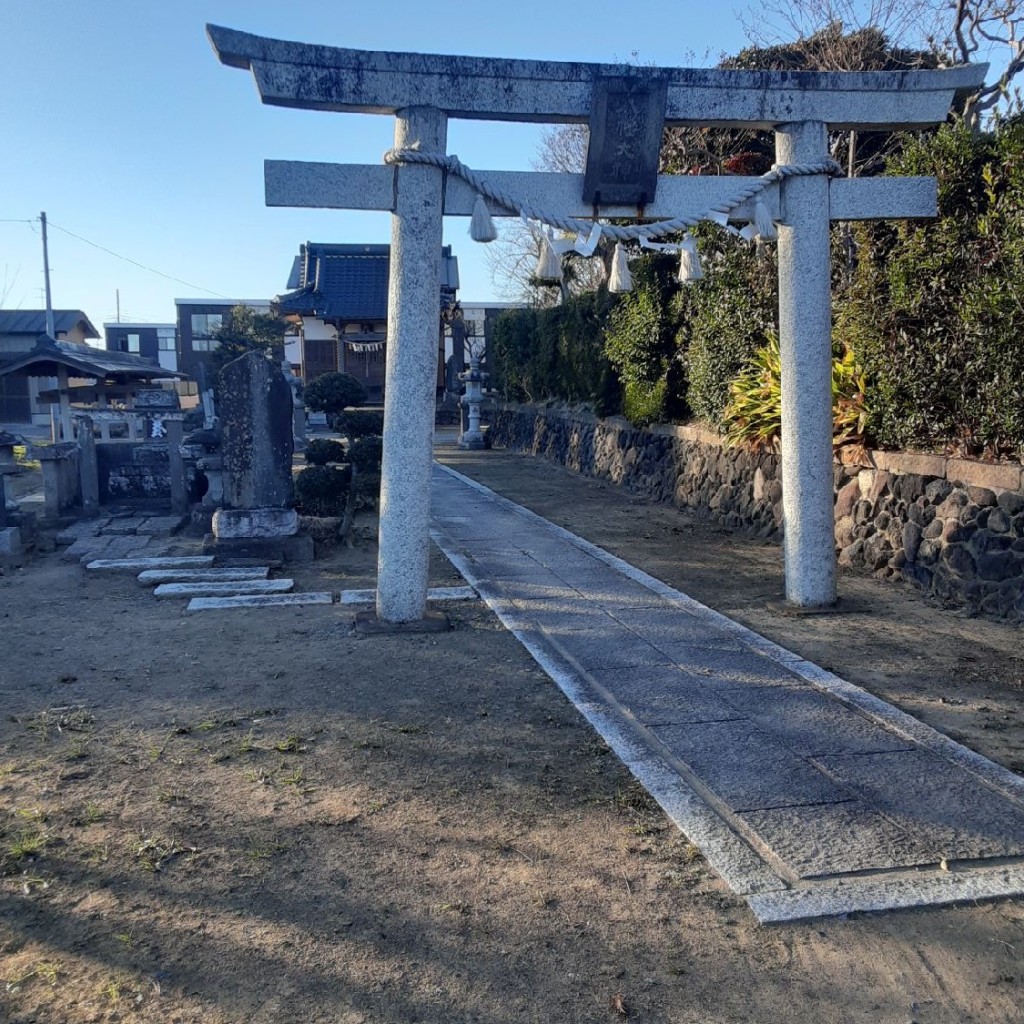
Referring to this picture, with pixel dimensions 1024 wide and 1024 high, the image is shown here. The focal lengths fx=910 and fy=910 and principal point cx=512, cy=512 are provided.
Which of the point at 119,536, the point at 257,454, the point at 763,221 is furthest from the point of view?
the point at 119,536

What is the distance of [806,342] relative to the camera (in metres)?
6.09

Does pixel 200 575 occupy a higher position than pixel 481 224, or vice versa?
pixel 481 224

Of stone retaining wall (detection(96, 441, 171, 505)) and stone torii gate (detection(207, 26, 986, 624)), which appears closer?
stone torii gate (detection(207, 26, 986, 624))

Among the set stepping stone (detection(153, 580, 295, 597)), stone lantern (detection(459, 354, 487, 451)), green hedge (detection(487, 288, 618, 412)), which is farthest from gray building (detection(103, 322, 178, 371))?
stepping stone (detection(153, 580, 295, 597))

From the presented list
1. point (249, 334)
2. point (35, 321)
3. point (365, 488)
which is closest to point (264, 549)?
point (365, 488)

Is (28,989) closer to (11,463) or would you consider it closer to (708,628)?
(708,628)

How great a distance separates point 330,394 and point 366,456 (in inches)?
38.7

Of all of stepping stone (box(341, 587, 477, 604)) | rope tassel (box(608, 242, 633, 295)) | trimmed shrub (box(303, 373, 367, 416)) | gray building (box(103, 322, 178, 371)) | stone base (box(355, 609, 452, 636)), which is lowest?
stone base (box(355, 609, 452, 636))

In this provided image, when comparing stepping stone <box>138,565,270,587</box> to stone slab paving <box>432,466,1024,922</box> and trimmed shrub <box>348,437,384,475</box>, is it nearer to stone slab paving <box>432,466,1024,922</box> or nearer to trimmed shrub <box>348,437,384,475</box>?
stone slab paving <box>432,466,1024,922</box>

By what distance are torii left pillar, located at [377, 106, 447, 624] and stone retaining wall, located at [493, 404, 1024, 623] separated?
150 inches

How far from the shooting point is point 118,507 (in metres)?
11.5

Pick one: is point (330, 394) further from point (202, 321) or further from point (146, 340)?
point (146, 340)

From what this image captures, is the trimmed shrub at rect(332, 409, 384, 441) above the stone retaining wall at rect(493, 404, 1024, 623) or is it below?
above

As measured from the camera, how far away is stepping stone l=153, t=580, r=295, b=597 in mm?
7012
